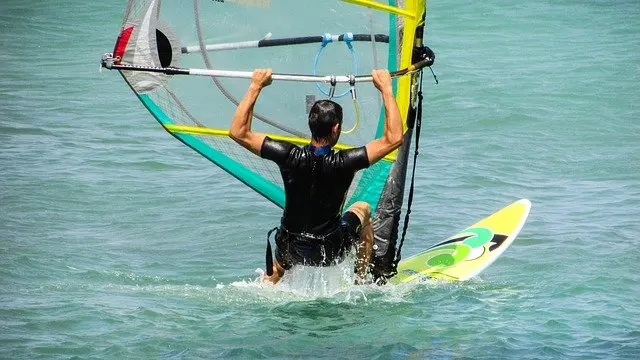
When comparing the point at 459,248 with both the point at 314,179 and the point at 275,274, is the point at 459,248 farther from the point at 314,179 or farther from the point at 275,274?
the point at 314,179

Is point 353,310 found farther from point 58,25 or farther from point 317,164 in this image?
point 58,25

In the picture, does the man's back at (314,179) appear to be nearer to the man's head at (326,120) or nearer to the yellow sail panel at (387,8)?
the man's head at (326,120)

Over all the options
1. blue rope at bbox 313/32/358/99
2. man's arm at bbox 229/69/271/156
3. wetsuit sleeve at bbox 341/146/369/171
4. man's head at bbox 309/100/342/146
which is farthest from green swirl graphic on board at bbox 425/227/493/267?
man's arm at bbox 229/69/271/156

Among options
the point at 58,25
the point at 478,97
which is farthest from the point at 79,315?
the point at 58,25

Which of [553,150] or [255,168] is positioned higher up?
[255,168]

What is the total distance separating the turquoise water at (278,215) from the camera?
5.54 metres

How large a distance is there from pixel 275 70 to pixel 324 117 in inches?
56.1

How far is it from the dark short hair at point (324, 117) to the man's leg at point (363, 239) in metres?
0.72

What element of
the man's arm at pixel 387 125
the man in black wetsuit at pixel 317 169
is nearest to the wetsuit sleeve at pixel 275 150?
the man in black wetsuit at pixel 317 169

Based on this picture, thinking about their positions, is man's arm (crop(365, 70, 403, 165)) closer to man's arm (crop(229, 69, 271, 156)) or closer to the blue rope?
man's arm (crop(229, 69, 271, 156))

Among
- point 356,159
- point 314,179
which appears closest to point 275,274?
point 314,179

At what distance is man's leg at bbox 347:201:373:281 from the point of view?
19.9 feet

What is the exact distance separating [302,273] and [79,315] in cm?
127

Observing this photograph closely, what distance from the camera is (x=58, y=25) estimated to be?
57.2ft
